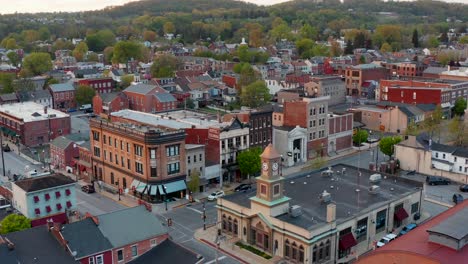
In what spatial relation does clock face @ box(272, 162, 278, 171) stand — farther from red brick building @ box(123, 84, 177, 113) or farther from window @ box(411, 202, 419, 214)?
red brick building @ box(123, 84, 177, 113)

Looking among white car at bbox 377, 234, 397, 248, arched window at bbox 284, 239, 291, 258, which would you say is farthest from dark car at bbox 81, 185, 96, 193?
Result: white car at bbox 377, 234, 397, 248

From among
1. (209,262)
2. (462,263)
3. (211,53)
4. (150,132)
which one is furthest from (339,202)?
(211,53)

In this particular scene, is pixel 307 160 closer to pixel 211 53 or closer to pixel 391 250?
pixel 391 250

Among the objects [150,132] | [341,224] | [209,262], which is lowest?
[209,262]

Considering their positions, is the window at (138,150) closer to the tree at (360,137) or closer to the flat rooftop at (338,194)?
the flat rooftop at (338,194)

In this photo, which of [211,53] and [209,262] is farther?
[211,53]

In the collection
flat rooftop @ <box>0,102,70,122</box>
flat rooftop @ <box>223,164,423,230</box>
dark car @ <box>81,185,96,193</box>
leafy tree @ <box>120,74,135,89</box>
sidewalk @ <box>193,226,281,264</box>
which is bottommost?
sidewalk @ <box>193,226,281,264</box>

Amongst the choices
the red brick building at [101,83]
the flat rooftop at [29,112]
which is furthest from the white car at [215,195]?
the red brick building at [101,83]
